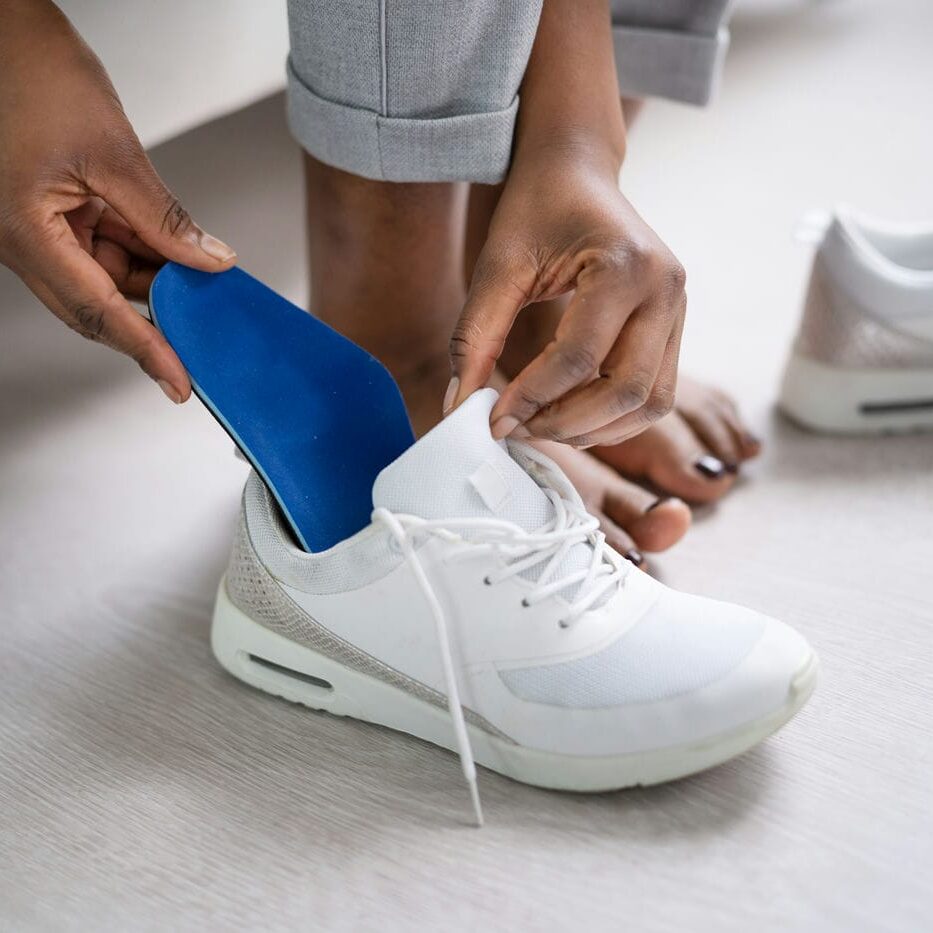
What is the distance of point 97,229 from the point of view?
65cm

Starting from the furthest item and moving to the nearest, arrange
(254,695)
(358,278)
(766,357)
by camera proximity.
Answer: (766,357), (358,278), (254,695)

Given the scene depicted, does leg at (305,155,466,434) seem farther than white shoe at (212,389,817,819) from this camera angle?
Yes

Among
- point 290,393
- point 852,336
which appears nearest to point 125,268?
point 290,393

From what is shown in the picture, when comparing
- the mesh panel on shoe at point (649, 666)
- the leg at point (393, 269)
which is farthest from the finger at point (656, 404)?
the leg at point (393, 269)

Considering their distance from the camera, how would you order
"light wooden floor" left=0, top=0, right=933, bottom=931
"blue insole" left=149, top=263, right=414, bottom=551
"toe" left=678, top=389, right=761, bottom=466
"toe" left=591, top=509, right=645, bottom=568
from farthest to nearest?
1. "toe" left=678, top=389, right=761, bottom=466
2. "toe" left=591, top=509, right=645, bottom=568
3. "blue insole" left=149, top=263, right=414, bottom=551
4. "light wooden floor" left=0, top=0, right=933, bottom=931

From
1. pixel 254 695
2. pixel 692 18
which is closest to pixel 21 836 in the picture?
pixel 254 695

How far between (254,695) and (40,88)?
371 mm

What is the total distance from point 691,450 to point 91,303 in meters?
0.46

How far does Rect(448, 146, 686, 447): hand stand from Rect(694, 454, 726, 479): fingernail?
21 cm

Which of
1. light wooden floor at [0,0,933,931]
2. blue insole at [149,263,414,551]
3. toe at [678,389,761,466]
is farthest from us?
toe at [678,389,761,466]

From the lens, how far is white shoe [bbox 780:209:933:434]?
88 centimetres

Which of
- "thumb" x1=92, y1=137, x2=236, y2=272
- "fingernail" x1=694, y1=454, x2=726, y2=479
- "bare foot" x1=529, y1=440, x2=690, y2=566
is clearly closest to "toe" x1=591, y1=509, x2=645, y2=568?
"bare foot" x1=529, y1=440, x2=690, y2=566

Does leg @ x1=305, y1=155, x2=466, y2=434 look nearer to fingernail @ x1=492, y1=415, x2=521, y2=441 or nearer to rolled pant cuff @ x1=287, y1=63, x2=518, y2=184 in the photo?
rolled pant cuff @ x1=287, y1=63, x2=518, y2=184

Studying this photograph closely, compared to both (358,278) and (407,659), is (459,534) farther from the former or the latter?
(358,278)
